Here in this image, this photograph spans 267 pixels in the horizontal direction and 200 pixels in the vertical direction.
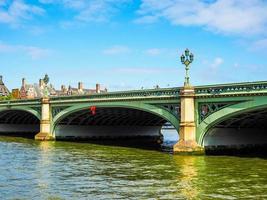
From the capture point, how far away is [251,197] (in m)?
19.8

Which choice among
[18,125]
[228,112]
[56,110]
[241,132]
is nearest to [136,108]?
[241,132]

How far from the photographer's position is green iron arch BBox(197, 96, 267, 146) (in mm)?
32375

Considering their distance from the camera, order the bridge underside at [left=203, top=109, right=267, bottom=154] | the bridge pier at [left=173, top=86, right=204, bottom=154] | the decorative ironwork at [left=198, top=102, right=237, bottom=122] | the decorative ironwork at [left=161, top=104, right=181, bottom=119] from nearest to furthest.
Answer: the decorative ironwork at [left=198, top=102, right=237, bottom=122] → the bridge pier at [left=173, top=86, right=204, bottom=154] → the bridge underside at [left=203, top=109, right=267, bottom=154] → the decorative ironwork at [left=161, top=104, right=181, bottom=119]

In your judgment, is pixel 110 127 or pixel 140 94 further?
pixel 110 127

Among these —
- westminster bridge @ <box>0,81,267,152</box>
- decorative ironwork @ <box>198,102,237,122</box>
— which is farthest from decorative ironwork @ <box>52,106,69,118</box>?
decorative ironwork @ <box>198,102,237,122</box>

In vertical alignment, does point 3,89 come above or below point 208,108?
above

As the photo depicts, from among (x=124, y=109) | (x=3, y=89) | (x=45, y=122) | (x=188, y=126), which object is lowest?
(x=188, y=126)

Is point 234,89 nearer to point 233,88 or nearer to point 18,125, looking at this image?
point 233,88

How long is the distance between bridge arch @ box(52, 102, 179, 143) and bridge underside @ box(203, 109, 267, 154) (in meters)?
3.65

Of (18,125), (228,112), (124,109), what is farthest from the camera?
(18,125)

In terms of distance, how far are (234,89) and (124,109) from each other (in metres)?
18.9

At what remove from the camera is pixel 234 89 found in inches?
1352

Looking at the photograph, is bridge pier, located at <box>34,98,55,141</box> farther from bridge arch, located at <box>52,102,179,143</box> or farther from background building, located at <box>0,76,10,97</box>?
background building, located at <box>0,76,10,97</box>

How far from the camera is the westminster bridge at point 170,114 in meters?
34.5
